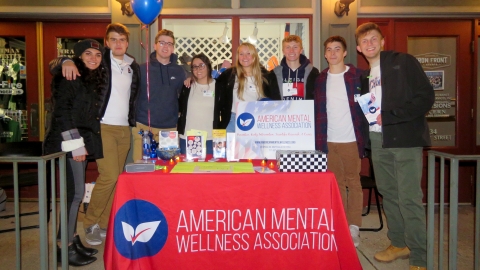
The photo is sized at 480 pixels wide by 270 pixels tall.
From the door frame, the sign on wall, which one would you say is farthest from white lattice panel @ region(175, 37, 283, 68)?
the door frame

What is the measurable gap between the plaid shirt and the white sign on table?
0.42 meters

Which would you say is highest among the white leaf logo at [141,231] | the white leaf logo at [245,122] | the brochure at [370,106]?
the brochure at [370,106]

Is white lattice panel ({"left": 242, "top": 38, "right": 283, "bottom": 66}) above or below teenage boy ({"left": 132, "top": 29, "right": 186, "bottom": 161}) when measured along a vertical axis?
above

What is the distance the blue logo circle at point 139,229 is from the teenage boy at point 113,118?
1.12m

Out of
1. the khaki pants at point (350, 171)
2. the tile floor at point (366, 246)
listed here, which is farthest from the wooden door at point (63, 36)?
the khaki pants at point (350, 171)

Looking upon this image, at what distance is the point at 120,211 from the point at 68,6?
335 cm

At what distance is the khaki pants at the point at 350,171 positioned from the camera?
11.2ft

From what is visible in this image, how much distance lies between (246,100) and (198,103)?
55cm

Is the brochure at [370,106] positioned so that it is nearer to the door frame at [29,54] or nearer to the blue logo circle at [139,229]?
the blue logo circle at [139,229]

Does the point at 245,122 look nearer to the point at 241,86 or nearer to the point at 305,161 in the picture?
the point at 241,86

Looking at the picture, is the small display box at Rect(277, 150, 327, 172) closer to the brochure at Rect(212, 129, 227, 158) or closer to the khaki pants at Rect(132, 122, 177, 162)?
the brochure at Rect(212, 129, 227, 158)

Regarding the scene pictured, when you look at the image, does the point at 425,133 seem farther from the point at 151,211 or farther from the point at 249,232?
the point at 151,211

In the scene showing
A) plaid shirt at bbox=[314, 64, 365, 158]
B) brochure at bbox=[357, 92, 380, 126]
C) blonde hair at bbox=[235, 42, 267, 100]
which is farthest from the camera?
blonde hair at bbox=[235, 42, 267, 100]

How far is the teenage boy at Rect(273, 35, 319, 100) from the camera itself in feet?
11.8
